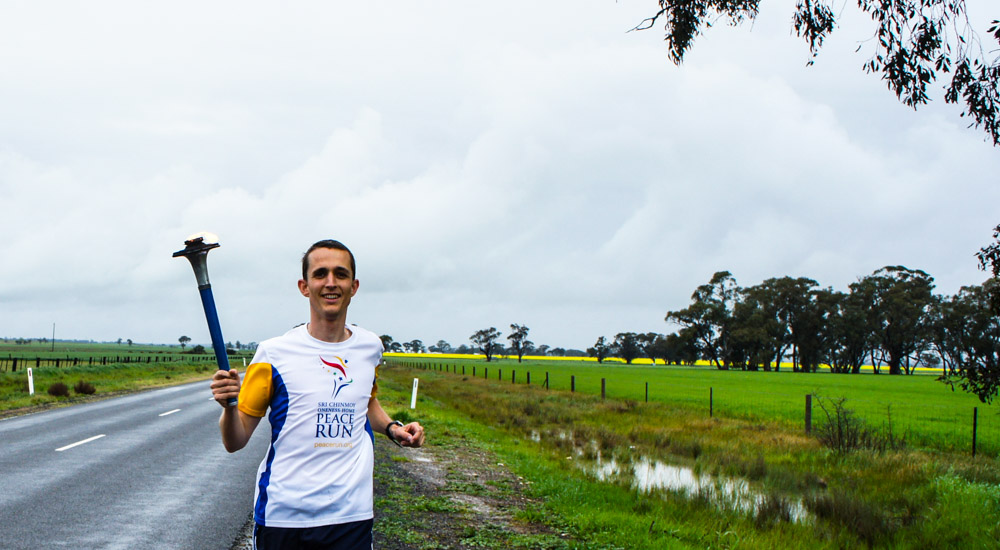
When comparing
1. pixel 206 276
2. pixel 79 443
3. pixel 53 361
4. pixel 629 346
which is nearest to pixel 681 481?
pixel 79 443

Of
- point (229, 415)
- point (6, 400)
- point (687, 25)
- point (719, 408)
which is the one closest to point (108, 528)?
point (229, 415)

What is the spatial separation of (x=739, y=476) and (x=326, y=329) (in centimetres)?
1228

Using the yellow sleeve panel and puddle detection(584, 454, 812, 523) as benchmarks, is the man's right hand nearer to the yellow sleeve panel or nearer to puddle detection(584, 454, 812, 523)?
the yellow sleeve panel

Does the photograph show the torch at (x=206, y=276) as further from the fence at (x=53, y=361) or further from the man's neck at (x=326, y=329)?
the fence at (x=53, y=361)

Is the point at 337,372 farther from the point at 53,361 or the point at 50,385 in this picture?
the point at 53,361

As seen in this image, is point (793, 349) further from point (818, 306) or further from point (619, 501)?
point (619, 501)

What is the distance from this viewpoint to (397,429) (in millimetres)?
3453

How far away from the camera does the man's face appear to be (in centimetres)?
305

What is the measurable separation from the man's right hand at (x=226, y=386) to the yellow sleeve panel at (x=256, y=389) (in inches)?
2.2

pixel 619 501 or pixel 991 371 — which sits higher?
pixel 991 371

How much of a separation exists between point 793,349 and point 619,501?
377ft

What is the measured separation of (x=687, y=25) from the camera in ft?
29.2

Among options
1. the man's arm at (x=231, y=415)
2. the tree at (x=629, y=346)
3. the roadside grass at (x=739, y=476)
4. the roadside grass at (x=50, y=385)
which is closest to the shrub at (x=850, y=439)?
the roadside grass at (x=739, y=476)

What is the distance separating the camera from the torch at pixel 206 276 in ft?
9.28
